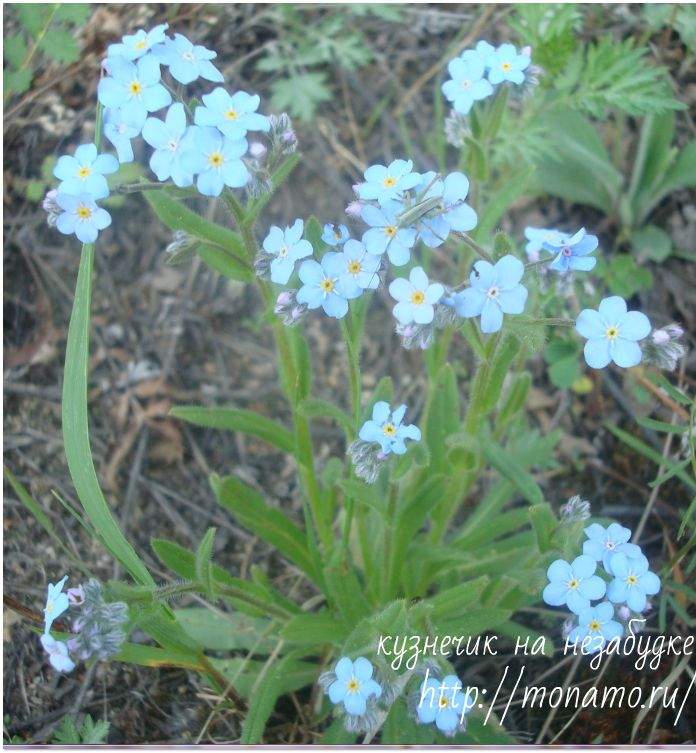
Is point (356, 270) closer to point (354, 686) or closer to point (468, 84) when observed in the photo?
point (468, 84)

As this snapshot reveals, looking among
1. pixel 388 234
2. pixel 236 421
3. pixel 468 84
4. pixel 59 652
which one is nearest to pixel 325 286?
pixel 388 234

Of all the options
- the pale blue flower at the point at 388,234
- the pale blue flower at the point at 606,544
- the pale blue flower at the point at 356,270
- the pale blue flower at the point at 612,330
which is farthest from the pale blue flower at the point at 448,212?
the pale blue flower at the point at 606,544

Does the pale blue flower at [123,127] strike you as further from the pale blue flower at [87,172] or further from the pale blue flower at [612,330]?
the pale blue flower at [612,330]

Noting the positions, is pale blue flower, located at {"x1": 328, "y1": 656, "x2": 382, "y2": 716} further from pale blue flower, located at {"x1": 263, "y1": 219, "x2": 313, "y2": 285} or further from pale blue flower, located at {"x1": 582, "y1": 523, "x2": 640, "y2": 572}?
pale blue flower, located at {"x1": 263, "y1": 219, "x2": 313, "y2": 285}

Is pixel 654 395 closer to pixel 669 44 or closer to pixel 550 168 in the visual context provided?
pixel 550 168

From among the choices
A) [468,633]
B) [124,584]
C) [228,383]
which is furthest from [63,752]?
[228,383]
